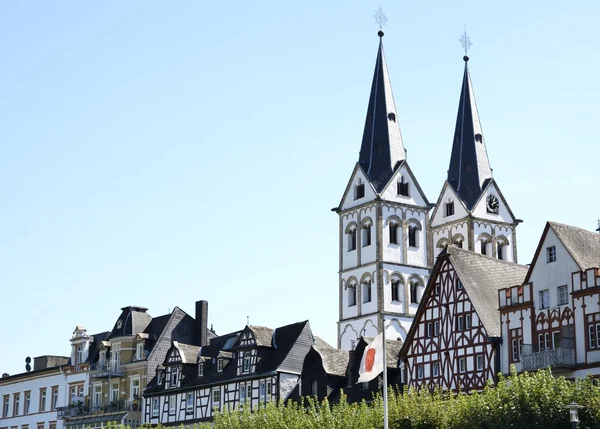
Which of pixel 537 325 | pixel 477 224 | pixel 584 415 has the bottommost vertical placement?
pixel 584 415

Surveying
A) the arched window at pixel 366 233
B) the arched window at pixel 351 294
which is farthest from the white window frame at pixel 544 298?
the arched window at pixel 366 233

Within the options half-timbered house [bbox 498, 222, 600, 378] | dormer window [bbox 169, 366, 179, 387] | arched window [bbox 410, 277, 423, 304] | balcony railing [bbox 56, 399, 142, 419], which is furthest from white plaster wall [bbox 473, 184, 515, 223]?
half-timbered house [bbox 498, 222, 600, 378]

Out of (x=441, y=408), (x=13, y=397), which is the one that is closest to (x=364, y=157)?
(x=13, y=397)

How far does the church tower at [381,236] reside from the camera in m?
102

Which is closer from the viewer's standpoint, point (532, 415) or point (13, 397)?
point (532, 415)

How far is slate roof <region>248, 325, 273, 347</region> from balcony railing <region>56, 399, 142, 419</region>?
1318 cm

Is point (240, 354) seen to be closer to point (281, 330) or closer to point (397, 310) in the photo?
point (281, 330)

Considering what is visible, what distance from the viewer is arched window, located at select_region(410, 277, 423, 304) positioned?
103 meters

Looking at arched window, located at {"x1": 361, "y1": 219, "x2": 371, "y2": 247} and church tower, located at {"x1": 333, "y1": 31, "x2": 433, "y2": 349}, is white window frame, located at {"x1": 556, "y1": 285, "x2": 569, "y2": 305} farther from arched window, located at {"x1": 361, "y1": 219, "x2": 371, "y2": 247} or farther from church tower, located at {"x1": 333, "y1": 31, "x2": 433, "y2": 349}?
arched window, located at {"x1": 361, "y1": 219, "x2": 371, "y2": 247}

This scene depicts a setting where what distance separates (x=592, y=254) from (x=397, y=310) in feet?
145

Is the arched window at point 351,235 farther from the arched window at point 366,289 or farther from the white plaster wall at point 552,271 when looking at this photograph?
the white plaster wall at point 552,271

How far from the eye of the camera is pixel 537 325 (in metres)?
58.3

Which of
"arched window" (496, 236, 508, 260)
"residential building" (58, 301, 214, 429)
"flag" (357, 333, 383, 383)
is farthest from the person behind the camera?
"arched window" (496, 236, 508, 260)

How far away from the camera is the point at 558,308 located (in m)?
57.4
